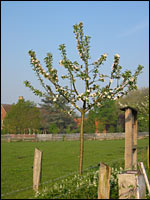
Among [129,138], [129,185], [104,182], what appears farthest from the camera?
[129,138]

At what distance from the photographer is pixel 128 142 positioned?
10758 mm

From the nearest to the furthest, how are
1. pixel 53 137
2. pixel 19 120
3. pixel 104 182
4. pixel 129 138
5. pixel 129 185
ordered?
pixel 104 182 → pixel 129 185 → pixel 129 138 → pixel 53 137 → pixel 19 120

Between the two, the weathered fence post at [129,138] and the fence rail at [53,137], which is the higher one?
Answer: the weathered fence post at [129,138]

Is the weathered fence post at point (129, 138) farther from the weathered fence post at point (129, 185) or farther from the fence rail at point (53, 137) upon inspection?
the fence rail at point (53, 137)

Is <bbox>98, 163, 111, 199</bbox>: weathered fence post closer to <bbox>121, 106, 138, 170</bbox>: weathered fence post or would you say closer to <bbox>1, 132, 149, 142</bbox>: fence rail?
<bbox>121, 106, 138, 170</bbox>: weathered fence post

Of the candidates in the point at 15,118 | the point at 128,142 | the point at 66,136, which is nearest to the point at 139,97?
the point at 66,136

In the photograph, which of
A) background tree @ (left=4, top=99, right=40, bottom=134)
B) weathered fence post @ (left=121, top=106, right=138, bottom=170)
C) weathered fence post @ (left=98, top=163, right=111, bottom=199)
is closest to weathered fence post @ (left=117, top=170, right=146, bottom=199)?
weathered fence post @ (left=98, top=163, right=111, bottom=199)

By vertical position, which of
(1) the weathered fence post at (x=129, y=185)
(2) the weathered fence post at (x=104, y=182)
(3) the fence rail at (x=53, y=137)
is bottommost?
(3) the fence rail at (x=53, y=137)

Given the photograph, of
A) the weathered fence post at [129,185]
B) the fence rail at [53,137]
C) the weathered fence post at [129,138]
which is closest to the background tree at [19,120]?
the fence rail at [53,137]

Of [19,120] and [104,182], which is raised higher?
[104,182]

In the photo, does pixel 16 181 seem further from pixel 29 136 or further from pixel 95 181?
pixel 29 136

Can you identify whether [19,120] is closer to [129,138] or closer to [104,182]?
[129,138]

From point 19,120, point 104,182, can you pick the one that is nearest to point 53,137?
point 19,120

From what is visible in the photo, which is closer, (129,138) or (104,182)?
(104,182)
